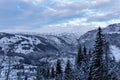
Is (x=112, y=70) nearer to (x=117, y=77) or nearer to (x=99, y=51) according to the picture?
(x=117, y=77)

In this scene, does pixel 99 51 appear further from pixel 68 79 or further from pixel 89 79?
pixel 68 79

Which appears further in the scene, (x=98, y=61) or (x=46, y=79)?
(x=46, y=79)

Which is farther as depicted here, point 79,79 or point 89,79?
point 79,79

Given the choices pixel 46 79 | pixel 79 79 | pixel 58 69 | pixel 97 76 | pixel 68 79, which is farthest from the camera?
pixel 46 79

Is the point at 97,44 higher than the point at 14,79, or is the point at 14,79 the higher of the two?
the point at 97,44

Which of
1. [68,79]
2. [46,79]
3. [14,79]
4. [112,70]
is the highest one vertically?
[112,70]

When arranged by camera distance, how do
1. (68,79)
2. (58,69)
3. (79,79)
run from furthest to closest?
(58,69) < (68,79) < (79,79)

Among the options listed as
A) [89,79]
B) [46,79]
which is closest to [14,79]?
[46,79]

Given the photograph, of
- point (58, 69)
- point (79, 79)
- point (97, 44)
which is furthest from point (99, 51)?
point (58, 69)

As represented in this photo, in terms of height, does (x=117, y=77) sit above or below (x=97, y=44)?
below
